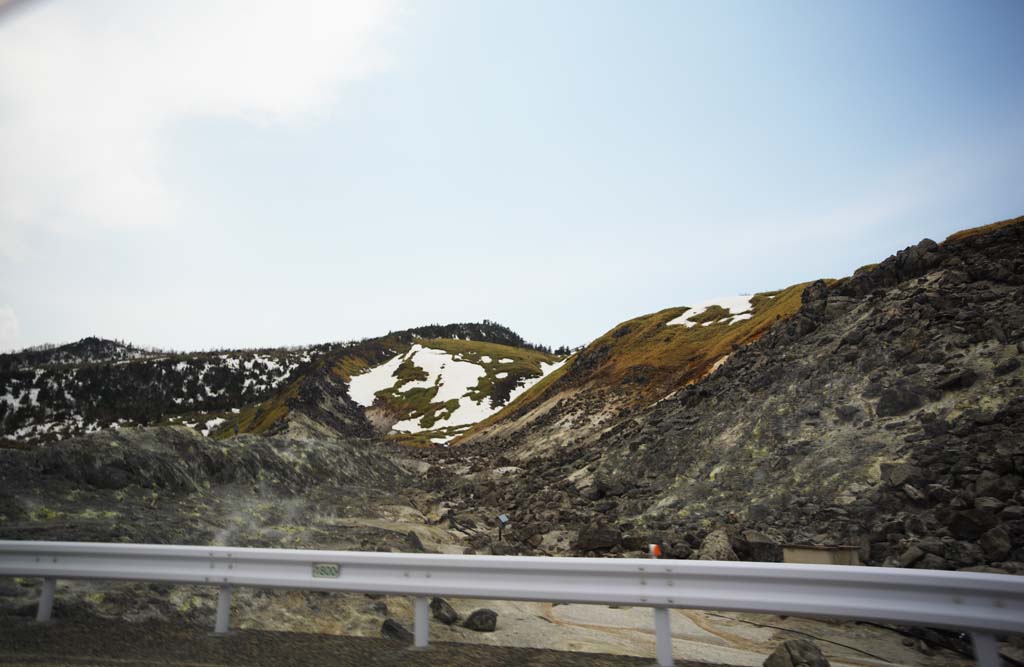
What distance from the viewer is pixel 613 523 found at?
18609mm

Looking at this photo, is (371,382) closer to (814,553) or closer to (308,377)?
(308,377)

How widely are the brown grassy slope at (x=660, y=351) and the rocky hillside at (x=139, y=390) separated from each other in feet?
216

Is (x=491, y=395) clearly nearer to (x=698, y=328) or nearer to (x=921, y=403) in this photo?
(x=698, y=328)

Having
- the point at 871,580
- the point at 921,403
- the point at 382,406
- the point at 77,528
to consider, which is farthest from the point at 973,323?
the point at 382,406

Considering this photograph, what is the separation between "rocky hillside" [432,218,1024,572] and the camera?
12.3 m

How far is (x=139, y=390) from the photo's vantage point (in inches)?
5305

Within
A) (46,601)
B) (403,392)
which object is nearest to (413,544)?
(46,601)

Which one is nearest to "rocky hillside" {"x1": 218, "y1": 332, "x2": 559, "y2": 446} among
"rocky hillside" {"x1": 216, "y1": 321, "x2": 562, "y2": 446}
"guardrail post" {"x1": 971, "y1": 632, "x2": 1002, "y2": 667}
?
"rocky hillside" {"x1": 216, "y1": 321, "x2": 562, "y2": 446}

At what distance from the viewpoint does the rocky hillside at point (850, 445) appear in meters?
12.3

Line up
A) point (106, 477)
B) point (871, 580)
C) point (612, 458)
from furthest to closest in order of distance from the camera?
1. point (612, 458)
2. point (106, 477)
3. point (871, 580)

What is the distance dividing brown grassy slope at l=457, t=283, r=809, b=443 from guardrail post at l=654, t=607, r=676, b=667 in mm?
36833

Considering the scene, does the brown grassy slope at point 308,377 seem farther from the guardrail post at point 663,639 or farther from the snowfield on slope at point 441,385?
the guardrail post at point 663,639

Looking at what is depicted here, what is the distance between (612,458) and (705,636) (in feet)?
55.9

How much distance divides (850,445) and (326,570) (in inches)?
625
